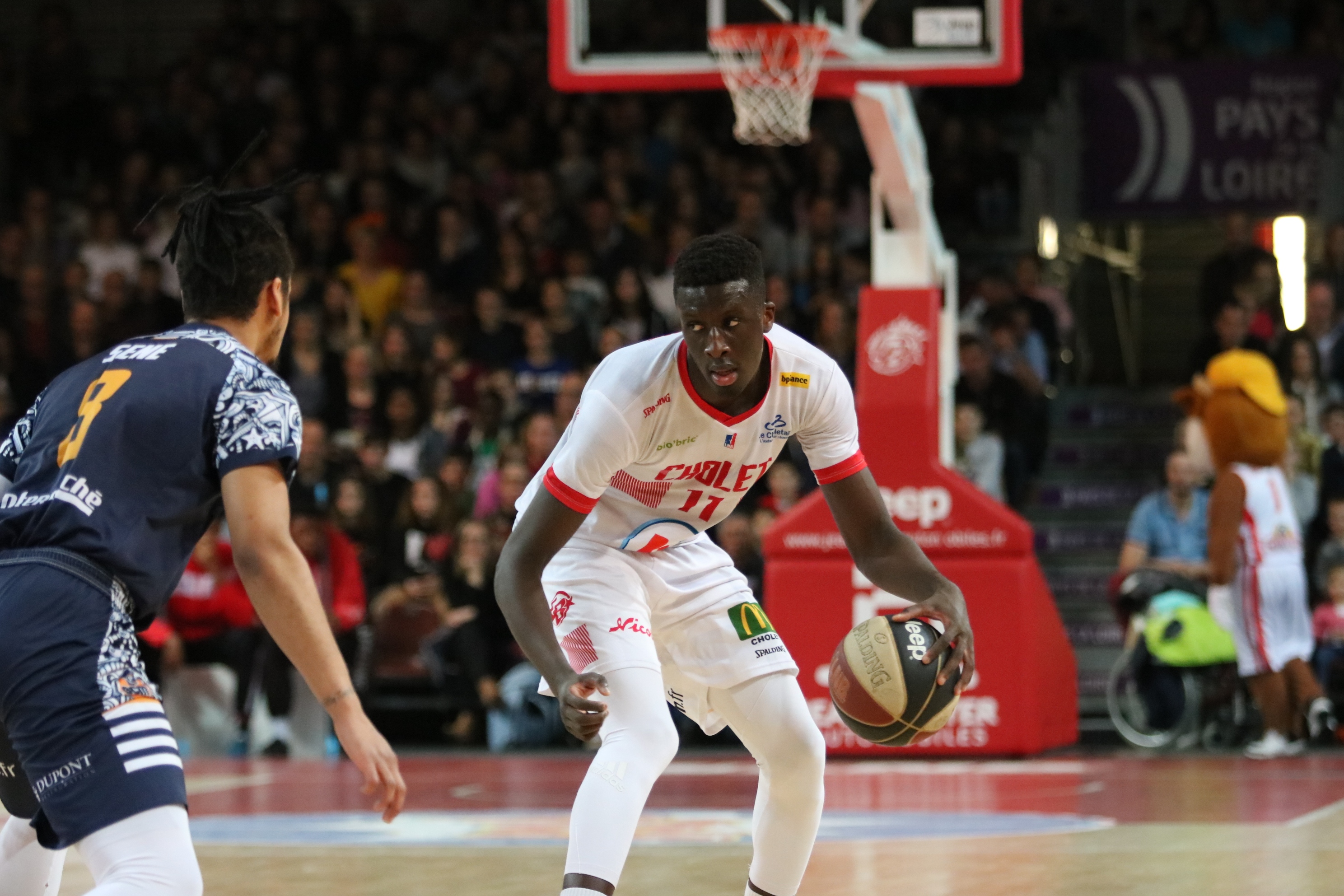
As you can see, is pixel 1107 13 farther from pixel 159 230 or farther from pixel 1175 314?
pixel 159 230

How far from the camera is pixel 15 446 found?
155 inches

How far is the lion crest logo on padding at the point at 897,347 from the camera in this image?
33.7ft

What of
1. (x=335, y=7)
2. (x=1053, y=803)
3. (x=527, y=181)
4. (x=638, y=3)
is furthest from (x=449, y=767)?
(x=335, y=7)

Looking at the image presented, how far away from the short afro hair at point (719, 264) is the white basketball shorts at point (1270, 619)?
6.63m

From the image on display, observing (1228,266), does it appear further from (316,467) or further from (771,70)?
(316,467)

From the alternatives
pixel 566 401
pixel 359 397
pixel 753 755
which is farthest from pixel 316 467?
pixel 753 755

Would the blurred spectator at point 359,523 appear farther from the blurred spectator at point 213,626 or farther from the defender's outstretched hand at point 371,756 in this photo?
the defender's outstretched hand at point 371,756

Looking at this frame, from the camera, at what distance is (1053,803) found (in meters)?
8.39

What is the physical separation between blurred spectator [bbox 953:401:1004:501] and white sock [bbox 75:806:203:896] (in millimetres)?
9463

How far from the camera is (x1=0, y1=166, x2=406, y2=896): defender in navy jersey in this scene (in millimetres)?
3492

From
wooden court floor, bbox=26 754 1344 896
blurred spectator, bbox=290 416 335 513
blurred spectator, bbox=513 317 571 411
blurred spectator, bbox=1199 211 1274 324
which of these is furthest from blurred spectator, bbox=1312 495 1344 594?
blurred spectator, bbox=290 416 335 513

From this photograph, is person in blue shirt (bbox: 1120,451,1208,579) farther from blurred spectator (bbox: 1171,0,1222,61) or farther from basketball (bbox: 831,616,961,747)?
basketball (bbox: 831,616,961,747)

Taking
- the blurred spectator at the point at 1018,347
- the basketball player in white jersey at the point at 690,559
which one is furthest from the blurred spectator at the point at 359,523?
the basketball player in white jersey at the point at 690,559

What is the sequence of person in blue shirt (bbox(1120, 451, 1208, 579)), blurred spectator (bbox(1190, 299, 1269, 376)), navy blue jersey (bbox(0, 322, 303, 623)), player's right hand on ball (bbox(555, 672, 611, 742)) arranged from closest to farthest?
1. navy blue jersey (bbox(0, 322, 303, 623))
2. player's right hand on ball (bbox(555, 672, 611, 742))
3. person in blue shirt (bbox(1120, 451, 1208, 579))
4. blurred spectator (bbox(1190, 299, 1269, 376))
